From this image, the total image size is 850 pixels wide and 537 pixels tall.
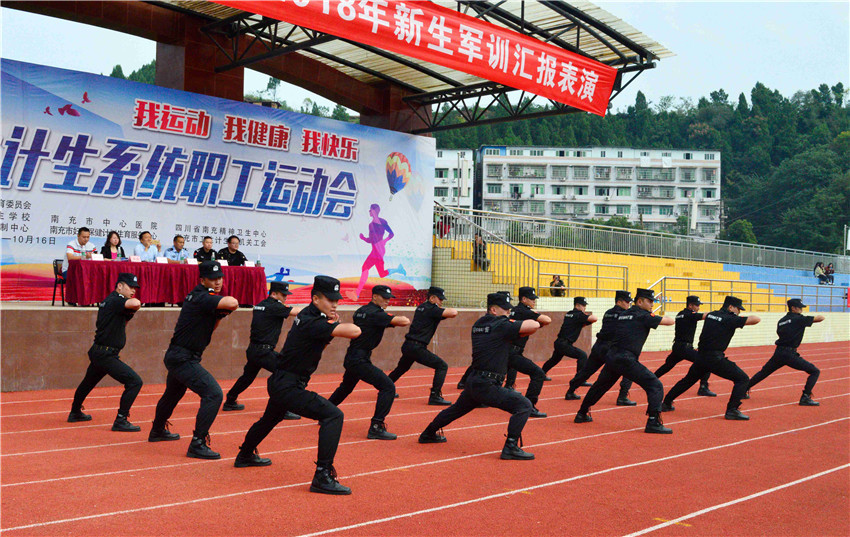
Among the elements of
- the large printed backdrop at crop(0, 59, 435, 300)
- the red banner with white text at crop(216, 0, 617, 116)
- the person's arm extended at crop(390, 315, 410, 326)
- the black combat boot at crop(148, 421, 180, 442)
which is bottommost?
the black combat boot at crop(148, 421, 180, 442)

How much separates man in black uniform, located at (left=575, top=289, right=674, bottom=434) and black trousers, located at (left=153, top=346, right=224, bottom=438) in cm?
513

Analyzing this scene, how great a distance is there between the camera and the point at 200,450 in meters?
7.54

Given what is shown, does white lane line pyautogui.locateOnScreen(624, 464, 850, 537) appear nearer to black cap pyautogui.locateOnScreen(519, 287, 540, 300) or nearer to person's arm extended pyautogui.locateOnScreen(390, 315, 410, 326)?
person's arm extended pyautogui.locateOnScreen(390, 315, 410, 326)

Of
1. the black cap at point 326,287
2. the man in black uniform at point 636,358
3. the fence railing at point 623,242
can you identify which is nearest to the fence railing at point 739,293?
the fence railing at point 623,242

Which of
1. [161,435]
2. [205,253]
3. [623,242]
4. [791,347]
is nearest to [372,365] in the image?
[161,435]

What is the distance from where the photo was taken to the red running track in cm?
568

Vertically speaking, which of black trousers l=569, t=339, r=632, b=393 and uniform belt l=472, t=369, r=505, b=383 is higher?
uniform belt l=472, t=369, r=505, b=383

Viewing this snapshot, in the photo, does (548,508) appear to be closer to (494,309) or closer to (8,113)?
(494,309)

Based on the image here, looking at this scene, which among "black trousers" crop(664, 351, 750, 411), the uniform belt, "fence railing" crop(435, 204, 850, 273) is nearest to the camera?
the uniform belt

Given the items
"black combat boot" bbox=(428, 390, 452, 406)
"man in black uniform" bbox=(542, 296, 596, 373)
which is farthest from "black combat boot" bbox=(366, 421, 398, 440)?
"man in black uniform" bbox=(542, 296, 596, 373)

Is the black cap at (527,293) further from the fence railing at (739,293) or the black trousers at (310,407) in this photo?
the fence railing at (739,293)

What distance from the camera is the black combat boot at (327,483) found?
6.34 metres

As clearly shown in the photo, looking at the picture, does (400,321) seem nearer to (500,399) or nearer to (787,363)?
(500,399)

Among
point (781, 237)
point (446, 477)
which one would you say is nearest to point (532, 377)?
point (446, 477)
